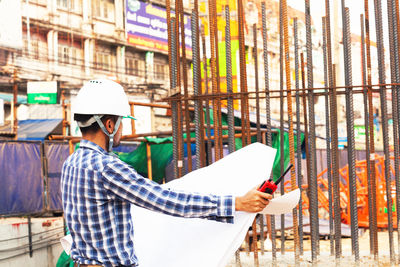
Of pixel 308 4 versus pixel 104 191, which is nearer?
pixel 104 191

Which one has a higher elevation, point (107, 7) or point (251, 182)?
point (107, 7)

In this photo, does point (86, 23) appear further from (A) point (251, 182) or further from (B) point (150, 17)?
(A) point (251, 182)

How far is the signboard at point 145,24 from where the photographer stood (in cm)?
2908

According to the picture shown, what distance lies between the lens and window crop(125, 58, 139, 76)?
29.6 meters

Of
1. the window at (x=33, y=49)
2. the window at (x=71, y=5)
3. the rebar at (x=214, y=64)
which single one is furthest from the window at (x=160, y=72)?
the rebar at (x=214, y=64)

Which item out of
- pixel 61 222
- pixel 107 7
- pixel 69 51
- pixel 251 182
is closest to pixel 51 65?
pixel 69 51

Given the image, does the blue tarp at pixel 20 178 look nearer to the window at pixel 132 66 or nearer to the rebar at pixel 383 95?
the rebar at pixel 383 95

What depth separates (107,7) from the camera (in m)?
29.2

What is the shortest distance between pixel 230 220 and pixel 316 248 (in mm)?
3353

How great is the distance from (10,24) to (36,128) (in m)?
4.64

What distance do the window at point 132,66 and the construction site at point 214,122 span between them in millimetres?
65

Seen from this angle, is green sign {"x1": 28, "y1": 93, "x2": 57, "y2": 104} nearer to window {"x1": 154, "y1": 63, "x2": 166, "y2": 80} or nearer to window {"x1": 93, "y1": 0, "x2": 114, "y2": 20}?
window {"x1": 93, "y1": 0, "x2": 114, "y2": 20}

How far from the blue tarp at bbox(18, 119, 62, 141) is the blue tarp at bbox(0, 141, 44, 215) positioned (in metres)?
8.87

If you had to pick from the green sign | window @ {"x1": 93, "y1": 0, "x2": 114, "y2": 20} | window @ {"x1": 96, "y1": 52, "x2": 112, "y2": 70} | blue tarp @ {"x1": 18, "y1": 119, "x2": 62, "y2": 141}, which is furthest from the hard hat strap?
window @ {"x1": 93, "y1": 0, "x2": 114, "y2": 20}
